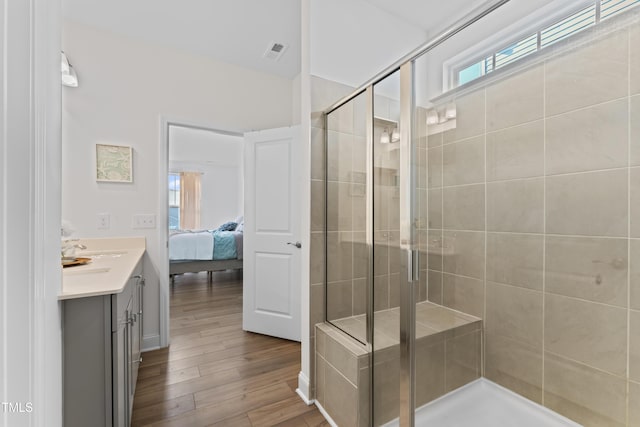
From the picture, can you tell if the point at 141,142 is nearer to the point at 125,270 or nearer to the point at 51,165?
the point at 125,270

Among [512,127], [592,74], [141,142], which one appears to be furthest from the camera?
[141,142]

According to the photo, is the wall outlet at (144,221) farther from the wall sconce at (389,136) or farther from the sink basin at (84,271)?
the wall sconce at (389,136)

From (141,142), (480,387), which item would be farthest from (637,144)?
(141,142)

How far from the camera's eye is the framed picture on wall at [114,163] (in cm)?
233

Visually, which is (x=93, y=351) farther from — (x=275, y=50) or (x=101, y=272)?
(x=275, y=50)

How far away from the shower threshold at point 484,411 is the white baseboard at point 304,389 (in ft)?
1.78

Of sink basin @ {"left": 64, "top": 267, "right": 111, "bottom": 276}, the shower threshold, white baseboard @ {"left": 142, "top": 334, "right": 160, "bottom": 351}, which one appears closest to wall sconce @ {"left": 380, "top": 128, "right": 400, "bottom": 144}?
the shower threshold

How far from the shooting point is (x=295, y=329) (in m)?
2.60

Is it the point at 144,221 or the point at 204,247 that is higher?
the point at 144,221

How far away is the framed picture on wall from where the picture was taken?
2.33 m

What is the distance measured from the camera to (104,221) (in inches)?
92.6

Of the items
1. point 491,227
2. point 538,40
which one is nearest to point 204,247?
point 491,227

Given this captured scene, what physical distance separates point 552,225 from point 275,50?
103 inches

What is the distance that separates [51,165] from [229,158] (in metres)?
6.90
